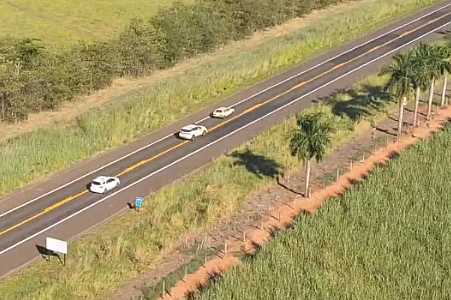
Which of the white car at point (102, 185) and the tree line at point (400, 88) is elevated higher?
the tree line at point (400, 88)

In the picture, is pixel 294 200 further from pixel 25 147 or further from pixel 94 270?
pixel 25 147

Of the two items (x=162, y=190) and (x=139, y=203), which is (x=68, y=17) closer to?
(x=162, y=190)

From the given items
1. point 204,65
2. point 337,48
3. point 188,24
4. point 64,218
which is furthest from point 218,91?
point 64,218

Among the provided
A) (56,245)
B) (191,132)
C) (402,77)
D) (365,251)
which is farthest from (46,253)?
(402,77)

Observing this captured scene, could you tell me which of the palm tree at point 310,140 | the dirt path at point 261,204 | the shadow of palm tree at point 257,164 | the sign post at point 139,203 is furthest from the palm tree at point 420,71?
the sign post at point 139,203

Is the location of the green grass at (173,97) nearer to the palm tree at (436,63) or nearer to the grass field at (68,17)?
the grass field at (68,17)
